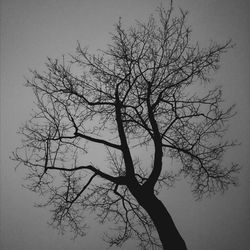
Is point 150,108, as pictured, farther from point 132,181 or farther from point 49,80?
point 49,80

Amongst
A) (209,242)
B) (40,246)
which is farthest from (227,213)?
(40,246)

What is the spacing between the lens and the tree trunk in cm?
608

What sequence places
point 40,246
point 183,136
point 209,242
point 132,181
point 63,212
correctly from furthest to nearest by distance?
point 40,246 → point 209,242 → point 183,136 → point 63,212 → point 132,181

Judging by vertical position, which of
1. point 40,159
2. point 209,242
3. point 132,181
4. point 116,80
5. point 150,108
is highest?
point 209,242

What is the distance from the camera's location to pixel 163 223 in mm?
6289

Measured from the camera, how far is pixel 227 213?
124m

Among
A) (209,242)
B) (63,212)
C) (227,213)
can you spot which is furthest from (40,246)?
(63,212)

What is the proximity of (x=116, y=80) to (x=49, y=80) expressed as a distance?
184 cm

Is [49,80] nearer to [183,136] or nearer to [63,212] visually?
[63,212]

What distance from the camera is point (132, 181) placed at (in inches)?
266

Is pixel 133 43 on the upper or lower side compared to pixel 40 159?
upper

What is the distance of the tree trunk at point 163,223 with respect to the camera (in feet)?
19.9

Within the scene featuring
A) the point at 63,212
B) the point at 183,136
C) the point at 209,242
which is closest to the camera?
the point at 63,212

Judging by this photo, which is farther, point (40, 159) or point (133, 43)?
point (133, 43)
